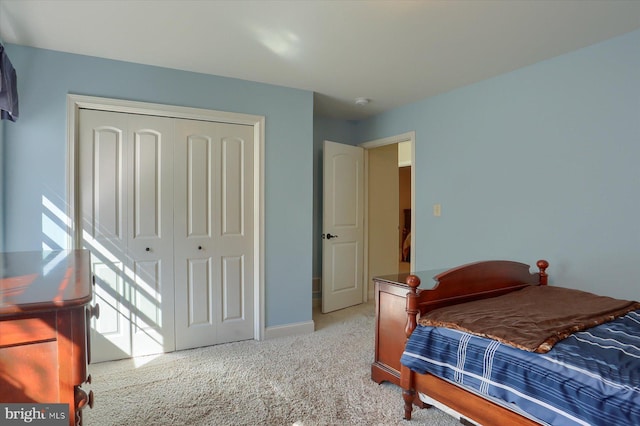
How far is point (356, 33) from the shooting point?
2318 millimetres

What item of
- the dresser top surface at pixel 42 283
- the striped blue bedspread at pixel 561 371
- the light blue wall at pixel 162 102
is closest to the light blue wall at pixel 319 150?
the light blue wall at pixel 162 102

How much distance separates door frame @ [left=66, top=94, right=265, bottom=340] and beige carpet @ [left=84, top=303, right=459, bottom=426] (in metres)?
0.55

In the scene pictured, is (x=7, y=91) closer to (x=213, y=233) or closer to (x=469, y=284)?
(x=213, y=233)

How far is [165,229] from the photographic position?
9.74ft

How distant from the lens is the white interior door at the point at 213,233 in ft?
9.94

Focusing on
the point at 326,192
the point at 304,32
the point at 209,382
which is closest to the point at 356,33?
the point at 304,32

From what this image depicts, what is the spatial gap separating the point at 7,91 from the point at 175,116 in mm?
1114

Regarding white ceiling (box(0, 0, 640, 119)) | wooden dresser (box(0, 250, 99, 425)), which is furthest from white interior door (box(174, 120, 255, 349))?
wooden dresser (box(0, 250, 99, 425))

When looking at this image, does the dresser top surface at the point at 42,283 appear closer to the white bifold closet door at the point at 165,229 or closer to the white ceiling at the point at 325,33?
the white bifold closet door at the point at 165,229

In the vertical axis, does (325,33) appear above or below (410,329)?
above

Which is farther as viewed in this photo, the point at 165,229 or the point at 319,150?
the point at 319,150

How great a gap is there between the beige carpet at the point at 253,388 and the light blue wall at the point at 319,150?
1.49 metres

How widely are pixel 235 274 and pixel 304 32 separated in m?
2.11

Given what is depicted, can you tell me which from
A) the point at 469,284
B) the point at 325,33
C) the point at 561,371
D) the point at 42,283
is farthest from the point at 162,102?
the point at 561,371
